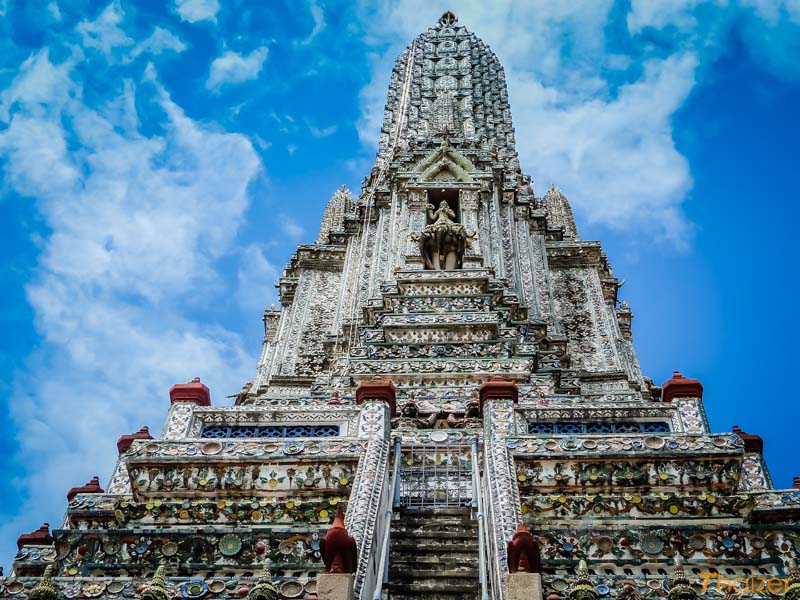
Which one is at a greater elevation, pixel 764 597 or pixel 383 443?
pixel 383 443

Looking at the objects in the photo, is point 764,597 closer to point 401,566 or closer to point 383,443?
point 401,566

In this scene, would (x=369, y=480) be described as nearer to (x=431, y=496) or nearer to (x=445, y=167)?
(x=431, y=496)

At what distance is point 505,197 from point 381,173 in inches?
133

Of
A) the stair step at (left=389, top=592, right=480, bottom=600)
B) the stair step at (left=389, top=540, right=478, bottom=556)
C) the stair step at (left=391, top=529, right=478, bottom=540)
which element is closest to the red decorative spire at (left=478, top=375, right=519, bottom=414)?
the stair step at (left=391, top=529, right=478, bottom=540)

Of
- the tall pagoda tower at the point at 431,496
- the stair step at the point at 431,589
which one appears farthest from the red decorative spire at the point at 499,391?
the stair step at the point at 431,589

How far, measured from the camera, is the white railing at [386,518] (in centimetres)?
780

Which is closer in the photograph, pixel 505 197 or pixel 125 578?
pixel 125 578

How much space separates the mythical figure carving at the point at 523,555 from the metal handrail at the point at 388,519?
1.03 metres

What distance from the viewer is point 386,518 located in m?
8.68

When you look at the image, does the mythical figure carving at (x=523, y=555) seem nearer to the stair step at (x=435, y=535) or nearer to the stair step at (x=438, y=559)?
the stair step at (x=438, y=559)

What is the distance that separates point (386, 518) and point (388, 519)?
0.8 inches

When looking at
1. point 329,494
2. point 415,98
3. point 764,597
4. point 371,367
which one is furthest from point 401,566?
point 415,98

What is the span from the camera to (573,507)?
29.5 feet

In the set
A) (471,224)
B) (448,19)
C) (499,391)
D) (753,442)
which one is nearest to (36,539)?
(499,391)
